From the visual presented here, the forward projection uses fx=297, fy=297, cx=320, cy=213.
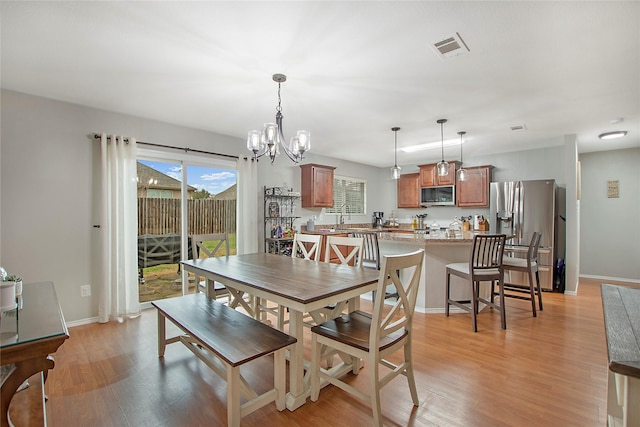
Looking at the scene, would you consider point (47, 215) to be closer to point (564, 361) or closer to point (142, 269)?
point (142, 269)

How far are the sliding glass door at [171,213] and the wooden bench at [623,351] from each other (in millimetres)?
3667

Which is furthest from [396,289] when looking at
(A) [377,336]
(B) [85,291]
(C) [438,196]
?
(C) [438,196]

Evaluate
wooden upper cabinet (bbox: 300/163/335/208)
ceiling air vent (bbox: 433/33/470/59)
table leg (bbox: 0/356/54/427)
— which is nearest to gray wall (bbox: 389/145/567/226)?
wooden upper cabinet (bbox: 300/163/335/208)

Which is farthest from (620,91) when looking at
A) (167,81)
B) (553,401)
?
(167,81)

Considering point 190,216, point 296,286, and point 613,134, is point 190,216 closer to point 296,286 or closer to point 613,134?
point 296,286

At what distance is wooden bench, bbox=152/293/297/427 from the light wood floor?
14cm

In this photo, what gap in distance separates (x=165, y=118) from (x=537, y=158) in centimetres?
601

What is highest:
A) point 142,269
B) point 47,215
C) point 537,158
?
point 537,158

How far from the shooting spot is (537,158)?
5.28m

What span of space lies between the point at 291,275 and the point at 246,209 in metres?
2.44

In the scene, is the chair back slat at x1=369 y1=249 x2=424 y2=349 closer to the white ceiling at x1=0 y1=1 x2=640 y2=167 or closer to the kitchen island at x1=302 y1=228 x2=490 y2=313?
the white ceiling at x1=0 y1=1 x2=640 y2=167

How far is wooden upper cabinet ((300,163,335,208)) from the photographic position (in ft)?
17.7

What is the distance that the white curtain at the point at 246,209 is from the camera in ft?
14.7

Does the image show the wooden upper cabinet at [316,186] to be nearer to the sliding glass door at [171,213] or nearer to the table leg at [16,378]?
the sliding glass door at [171,213]
